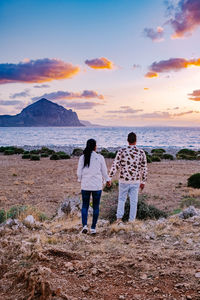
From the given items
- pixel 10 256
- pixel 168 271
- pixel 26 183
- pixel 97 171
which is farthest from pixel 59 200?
pixel 168 271

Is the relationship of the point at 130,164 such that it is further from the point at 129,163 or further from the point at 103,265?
the point at 103,265

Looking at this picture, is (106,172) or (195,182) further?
(195,182)

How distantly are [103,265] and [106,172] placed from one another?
6.71ft

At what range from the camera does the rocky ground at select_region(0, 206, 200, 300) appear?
136 inches

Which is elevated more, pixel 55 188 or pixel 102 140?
pixel 102 140

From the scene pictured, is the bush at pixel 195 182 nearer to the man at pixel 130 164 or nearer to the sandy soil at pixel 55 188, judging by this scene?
the sandy soil at pixel 55 188

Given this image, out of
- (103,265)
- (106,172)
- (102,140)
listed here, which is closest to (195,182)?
(106,172)

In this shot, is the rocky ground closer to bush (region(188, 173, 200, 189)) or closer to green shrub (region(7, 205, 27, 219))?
green shrub (region(7, 205, 27, 219))

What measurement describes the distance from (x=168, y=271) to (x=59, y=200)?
9577 mm

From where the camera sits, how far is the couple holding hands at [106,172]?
5695mm

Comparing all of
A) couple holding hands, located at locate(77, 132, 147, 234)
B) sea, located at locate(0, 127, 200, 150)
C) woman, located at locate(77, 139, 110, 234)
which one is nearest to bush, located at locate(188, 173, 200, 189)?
couple holding hands, located at locate(77, 132, 147, 234)

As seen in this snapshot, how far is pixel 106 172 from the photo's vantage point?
5.79 metres

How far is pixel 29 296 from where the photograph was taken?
3.29 meters

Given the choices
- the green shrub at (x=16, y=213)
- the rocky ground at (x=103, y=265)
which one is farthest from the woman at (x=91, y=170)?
the green shrub at (x=16, y=213)
